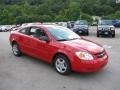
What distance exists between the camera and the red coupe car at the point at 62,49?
639 centimetres

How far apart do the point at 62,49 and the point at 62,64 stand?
1.53 ft

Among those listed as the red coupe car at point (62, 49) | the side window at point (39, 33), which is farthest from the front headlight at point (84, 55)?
the side window at point (39, 33)

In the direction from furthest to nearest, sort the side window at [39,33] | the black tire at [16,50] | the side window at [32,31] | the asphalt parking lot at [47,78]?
the black tire at [16,50] → the side window at [32,31] → the side window at [39,33] → the asphalt parking lot at [47,78]

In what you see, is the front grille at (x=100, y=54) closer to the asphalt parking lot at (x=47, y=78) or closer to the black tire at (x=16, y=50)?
the asphalt parking lot at (x=47, y=78)

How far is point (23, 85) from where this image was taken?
593cm

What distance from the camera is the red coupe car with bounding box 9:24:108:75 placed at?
6387 millimetres

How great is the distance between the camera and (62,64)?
Result: 22.3 ft

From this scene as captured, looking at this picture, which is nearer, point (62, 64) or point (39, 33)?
point (62, 64)

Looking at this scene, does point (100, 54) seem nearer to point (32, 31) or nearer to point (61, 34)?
point (61, 34)

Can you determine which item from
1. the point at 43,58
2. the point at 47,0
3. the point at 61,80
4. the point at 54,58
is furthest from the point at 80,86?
the point at 47,0

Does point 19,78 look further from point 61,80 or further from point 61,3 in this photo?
point 61,3

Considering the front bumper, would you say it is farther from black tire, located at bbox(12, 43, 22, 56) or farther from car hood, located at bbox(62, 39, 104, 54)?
black tire, located at bbox(12, 43, 22, 56)

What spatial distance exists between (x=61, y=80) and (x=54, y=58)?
947 mm

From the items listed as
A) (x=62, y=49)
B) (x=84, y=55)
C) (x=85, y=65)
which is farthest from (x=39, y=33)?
(x=85, y=65)
